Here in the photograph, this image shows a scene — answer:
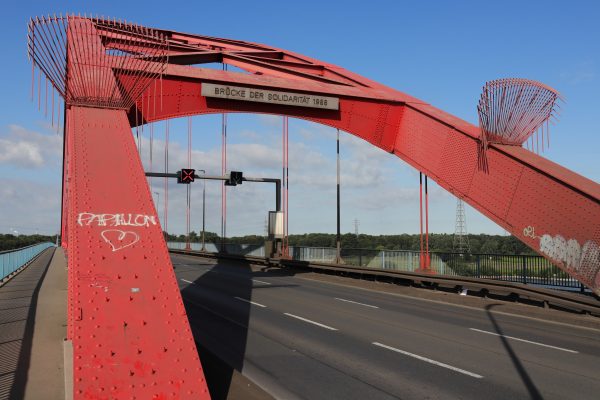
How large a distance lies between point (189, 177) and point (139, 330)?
1204 inches

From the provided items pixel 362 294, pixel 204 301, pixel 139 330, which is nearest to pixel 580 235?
pixel 362 294

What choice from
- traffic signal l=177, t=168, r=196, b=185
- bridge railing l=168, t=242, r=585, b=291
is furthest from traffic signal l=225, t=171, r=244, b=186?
bridge railing l=168, t=242, r=585, b=291

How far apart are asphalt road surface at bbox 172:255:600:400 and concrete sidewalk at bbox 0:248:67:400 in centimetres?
259

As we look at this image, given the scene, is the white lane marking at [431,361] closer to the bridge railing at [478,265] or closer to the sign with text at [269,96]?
the sign with text at [269,96]

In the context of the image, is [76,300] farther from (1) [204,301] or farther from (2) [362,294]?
Result: (2) [362,294]

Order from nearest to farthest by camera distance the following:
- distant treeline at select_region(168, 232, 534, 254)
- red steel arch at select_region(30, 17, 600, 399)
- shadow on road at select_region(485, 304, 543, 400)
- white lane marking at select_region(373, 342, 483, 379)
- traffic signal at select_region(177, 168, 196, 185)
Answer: red steel arch at select_region(30, 17, 600, 399) < shadow on road at select_region(485, 304, 543, 400) < white lane marking at select_region(373, 342, 483, 379) < traffic signal at select_region(177, 168, 196, 185) < distant treeline at select_region(168, 232, 534, 254)

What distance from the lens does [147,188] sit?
714 centimetres

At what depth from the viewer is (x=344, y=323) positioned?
492 inches

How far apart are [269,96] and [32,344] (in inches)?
404

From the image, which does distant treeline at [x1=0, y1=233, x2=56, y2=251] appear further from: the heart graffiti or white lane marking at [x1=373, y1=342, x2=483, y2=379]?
the heart graffiti

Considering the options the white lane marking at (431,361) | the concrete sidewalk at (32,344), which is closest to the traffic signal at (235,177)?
the concrete sidewalk at (32,344)

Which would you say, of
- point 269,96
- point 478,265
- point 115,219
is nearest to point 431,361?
point 115,219

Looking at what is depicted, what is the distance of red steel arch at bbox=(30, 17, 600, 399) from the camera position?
5.29 m

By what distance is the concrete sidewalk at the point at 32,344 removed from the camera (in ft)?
21.2
